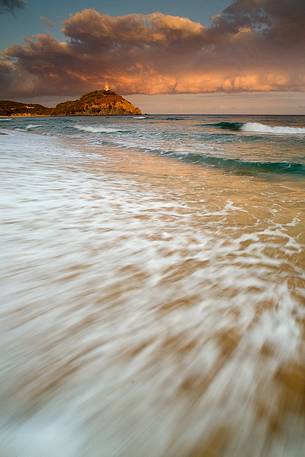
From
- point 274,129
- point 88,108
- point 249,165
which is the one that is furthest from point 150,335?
point 88,108

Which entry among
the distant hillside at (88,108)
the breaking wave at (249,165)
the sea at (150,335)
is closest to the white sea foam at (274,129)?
the breaking wave at (249,165)

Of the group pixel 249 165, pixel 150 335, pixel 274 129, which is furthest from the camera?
pixel 274 129

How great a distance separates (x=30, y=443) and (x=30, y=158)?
7.24 m

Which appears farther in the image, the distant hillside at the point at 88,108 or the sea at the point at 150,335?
the distant hillside at the point at 88,108

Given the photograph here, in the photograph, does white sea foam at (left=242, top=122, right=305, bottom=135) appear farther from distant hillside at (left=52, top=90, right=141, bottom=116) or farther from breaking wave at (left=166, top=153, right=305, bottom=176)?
distant hillside at (left=52, top=90, right=141, bottom=116)

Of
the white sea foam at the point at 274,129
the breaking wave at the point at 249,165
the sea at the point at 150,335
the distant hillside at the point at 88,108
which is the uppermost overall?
the distant hillside at the point at 88,108

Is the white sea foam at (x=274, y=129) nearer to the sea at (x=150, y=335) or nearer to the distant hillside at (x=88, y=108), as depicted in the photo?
the sea at (x=150, y=335)

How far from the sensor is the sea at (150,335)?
96 centimetres

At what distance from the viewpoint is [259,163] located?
8.02m

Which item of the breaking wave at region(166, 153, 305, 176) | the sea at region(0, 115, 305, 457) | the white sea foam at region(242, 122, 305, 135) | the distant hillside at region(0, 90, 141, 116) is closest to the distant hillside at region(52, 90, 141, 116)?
the distant hillside at region(0, 90, 141, 116)

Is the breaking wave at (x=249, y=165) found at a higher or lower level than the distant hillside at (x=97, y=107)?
lower

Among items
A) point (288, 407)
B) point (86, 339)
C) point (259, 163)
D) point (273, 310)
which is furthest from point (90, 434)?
point (259, 163)

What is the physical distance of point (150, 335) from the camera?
1.42 meters

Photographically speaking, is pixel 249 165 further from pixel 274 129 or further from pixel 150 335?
pixel 274 129
